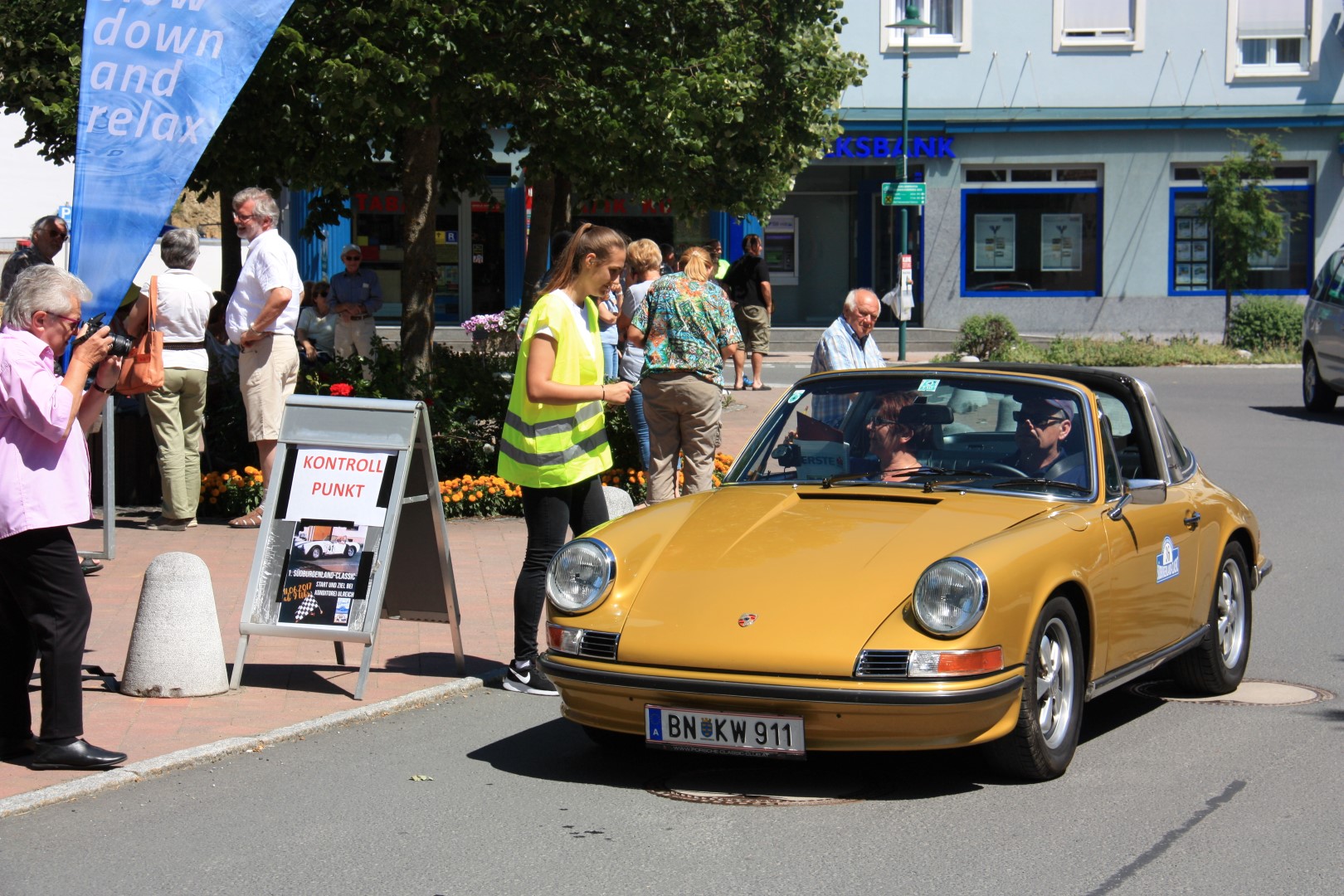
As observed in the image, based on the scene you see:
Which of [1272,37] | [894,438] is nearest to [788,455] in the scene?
[894,438]

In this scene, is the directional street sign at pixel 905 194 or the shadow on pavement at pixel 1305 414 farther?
the directional street sign at pixel 905 194

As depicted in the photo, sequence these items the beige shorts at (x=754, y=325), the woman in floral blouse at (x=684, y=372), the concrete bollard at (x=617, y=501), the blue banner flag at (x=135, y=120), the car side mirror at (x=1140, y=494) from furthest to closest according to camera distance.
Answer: the beige shorts at (x=754, y=325) → the woman in floral blouse at (x=684, y=372) → the concrete bollard at (x=617, y=501) → the blue banner flag at (x=135, y=120) → the car side mirror at (x=1140, y=494)

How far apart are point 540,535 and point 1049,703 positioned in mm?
2394

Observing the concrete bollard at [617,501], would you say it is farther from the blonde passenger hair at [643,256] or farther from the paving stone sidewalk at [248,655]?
the blonde passenger hair at [643,256]

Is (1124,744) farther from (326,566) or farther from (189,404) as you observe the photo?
Answer: (189,404)

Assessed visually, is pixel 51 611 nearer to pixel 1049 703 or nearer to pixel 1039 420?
pixel 1049 703

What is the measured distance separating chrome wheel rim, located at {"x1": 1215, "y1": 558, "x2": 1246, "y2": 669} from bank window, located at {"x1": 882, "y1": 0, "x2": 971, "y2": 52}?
25.5 metres

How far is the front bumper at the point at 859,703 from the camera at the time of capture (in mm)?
5047

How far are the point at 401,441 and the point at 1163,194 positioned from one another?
2756 centimetres

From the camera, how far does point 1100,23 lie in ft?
103

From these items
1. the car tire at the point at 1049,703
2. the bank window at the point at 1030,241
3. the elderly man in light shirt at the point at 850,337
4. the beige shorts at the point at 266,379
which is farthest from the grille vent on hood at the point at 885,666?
the bank window at the point at 1030,241

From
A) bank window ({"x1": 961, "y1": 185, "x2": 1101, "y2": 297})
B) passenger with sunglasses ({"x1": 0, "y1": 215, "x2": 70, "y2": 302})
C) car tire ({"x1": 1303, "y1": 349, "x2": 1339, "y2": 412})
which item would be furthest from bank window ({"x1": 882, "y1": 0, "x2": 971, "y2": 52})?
passenger with sunglasses ({"x1": 0, "y1": 215, "x2": 70, "y2": 302})

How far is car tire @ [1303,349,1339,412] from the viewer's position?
18.8 metres

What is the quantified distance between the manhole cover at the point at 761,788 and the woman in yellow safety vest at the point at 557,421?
150cm
